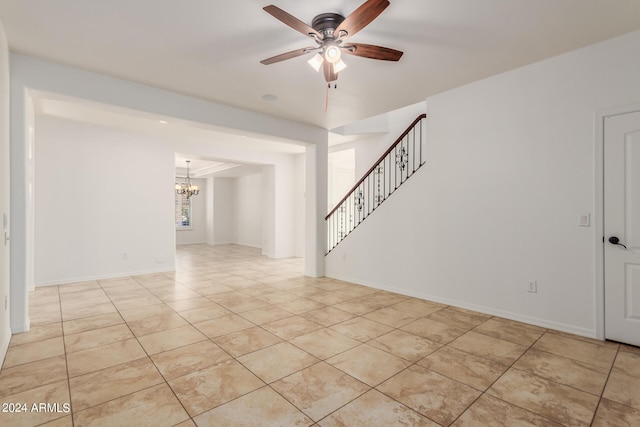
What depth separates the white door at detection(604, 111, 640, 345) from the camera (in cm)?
295

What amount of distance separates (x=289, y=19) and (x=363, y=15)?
518mm

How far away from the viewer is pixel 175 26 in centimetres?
275

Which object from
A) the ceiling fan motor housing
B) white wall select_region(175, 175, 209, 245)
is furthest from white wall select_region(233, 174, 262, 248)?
the ceiling fan motor housing

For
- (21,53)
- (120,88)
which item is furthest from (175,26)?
(21,53)

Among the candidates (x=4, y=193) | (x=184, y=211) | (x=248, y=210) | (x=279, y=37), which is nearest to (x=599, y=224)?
(x=279, y=37)

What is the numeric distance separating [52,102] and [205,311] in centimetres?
381

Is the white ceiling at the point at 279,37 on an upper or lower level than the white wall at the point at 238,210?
upper

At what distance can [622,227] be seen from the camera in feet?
9.90

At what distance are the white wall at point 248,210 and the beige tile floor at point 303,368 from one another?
6.84m

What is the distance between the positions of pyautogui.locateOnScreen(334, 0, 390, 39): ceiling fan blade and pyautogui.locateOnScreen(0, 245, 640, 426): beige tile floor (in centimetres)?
264

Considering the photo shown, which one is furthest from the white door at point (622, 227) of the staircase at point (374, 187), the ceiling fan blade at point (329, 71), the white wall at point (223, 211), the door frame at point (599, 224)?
the white wall at point (223, 211)

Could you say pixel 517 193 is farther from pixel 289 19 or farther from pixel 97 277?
pixel 97 277

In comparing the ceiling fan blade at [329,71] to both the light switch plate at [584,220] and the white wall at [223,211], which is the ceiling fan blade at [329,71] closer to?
the light switch plate at [584,220]

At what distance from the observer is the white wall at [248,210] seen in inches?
438
